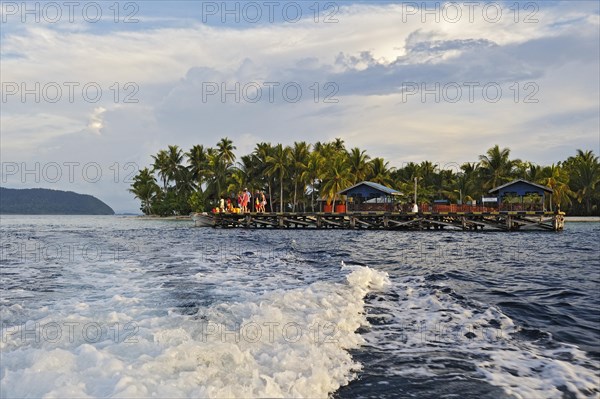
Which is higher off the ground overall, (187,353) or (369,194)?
(369,194)

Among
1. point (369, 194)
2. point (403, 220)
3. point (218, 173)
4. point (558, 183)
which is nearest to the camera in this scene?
point (403, 220)

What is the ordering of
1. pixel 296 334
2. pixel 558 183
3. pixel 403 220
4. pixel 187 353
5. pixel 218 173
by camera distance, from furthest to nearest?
pixel 218 173 < pixel 558 183 < pixel 403 220 < pixel 296 334 < pixel 187 353

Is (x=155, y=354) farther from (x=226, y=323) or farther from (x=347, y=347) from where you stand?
(x=347, y=347)

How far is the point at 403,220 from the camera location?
4603 centimetres

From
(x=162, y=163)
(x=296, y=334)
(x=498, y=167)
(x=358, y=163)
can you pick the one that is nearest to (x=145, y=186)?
(x=162, y=163)

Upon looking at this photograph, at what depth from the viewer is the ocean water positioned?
446 cm

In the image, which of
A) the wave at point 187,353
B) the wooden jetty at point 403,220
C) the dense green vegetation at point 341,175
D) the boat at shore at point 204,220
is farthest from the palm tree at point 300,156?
the wave at point 187,353

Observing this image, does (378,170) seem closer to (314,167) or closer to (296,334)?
(314,167)

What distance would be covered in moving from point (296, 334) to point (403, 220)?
41.1 m

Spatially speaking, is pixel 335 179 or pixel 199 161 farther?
pixel 199 161

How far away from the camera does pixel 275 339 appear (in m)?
5.91

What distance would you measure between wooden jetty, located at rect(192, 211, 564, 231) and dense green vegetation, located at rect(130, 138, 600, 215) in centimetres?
1493

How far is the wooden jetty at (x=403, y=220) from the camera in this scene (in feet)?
134

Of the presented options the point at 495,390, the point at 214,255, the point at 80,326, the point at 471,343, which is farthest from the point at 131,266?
the point at 495,390
